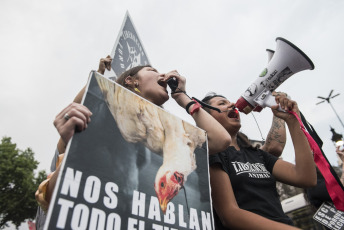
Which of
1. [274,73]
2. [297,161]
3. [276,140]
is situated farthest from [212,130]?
[276,140]

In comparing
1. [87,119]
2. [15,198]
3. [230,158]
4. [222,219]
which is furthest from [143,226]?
[15,198]

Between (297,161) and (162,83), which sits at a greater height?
(162,83)

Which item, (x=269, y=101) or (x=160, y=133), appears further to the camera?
(x=269, y=101)

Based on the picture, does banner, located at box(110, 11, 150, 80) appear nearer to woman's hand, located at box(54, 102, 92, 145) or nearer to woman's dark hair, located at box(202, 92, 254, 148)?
woman's dark hair, located at box(202, 92, 254, 148)

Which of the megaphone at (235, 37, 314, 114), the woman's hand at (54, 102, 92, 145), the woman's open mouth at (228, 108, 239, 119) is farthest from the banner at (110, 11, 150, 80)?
the woman's hand at (54, 102, 92, 145)

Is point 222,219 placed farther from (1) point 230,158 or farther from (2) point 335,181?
(2) point 335,181

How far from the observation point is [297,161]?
1773mm

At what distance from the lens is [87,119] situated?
0.84 metres

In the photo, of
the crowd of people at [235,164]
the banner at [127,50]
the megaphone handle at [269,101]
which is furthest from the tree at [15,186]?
the megaphone handle at [269,101]

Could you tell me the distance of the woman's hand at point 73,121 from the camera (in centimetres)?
80

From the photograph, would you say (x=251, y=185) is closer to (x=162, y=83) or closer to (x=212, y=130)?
(x=212, y=130)

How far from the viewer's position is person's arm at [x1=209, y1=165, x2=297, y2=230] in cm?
125

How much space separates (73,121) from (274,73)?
5.85 ft

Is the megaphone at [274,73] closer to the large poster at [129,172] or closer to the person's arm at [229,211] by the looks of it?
the person's arm at [229,211]
